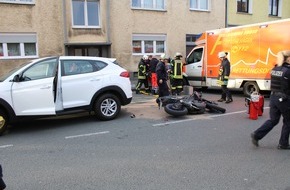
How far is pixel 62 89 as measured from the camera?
714 cm

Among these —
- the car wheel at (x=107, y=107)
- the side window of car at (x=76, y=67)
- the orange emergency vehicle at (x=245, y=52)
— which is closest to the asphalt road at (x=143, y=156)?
the car wheel at (x=107, y=107)

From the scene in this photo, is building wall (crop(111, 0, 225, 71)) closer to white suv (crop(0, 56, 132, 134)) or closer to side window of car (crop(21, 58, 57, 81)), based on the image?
white suv (crop(0, 56, 132, 134))

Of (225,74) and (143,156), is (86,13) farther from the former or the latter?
(143,156)

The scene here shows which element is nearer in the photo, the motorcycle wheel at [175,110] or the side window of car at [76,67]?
the side window of car at [76,67]

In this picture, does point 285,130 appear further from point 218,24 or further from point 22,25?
point 218,24

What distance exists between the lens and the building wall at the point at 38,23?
1474 cm

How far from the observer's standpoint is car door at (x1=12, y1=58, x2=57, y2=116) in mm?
6711

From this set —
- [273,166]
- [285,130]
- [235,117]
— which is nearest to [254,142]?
[285,130]

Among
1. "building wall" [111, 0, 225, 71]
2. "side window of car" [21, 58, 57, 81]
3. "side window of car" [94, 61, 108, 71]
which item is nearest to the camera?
"side window of car" [21, 58, 57, 81]

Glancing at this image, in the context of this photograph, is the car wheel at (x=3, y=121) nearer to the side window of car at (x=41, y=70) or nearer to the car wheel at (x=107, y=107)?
the side window of car at (x=41, y=70)

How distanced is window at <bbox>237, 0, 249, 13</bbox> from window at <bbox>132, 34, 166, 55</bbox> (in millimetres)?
7260

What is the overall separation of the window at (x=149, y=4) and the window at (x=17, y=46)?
6.30 meters

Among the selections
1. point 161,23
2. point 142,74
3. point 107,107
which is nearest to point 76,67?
point 107,107

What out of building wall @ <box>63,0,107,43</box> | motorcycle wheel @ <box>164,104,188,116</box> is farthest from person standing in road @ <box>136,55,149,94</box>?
motorcycle wheel @ <box>164,104,188,116</box>
